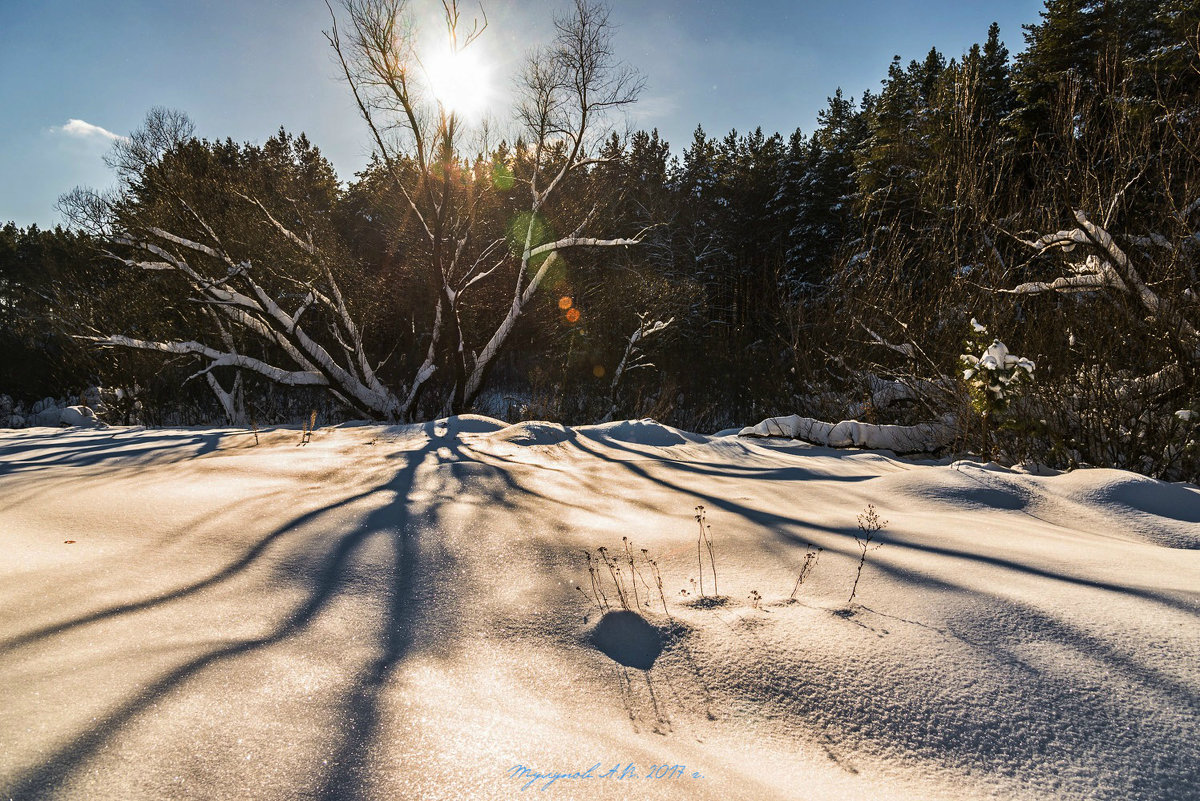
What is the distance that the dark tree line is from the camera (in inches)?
215

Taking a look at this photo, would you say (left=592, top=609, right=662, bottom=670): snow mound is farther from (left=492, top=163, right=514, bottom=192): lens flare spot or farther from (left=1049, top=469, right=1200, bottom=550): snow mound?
(left=492, top=163, right=514, bottom=192): lens flare spot

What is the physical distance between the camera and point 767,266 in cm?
2702

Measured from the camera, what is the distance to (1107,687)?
134 centimetres

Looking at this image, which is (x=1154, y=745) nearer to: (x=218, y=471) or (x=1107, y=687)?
(x=1107, y=687)

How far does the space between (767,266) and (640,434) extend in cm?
2301

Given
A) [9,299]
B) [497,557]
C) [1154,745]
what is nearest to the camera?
[1154,745]

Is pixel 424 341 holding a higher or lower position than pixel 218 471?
higher

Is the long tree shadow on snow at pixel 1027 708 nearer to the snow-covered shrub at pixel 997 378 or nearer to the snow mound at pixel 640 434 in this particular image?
the snow-covered shrub at pixel 997 378

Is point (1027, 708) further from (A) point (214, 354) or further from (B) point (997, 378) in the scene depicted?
(A) point (214, 354)

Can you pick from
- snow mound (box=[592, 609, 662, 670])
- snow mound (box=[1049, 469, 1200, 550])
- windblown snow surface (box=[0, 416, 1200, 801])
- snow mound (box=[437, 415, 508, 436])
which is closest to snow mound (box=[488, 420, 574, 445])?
snow mound (box=[437, 415, 508, 436])

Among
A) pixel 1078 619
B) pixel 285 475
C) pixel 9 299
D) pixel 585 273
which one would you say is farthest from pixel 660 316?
pixel 9 299

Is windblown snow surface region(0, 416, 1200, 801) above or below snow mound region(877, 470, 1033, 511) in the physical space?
below

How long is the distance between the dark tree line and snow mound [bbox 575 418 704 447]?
10.3 feet

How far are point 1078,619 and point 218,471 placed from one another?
4785 mm
